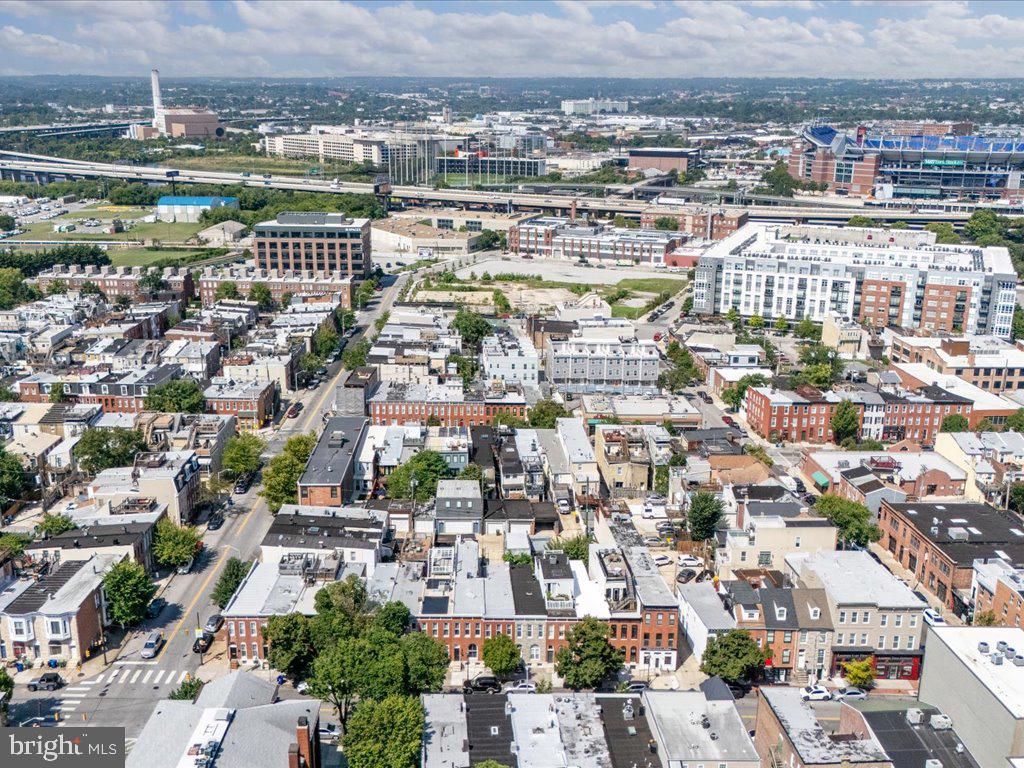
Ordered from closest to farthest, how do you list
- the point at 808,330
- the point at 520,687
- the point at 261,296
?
the point at 520,687
the point at 808,330
the point at 261,296

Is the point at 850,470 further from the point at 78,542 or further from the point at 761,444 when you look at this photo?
the point at 78,542

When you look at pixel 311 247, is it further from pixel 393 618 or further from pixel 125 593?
pixel 393 618

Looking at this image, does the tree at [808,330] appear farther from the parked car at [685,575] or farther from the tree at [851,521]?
the parked car at [685,575]

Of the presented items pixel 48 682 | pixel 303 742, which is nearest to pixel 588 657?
pixel 303 742

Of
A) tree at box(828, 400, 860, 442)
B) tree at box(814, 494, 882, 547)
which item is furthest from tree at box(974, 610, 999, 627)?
tree at box(828, 400, 860, 442)

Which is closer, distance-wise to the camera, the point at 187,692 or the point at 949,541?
the point at 187,692

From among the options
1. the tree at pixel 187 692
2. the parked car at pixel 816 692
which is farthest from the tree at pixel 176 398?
the parked car at pixel 816 692
